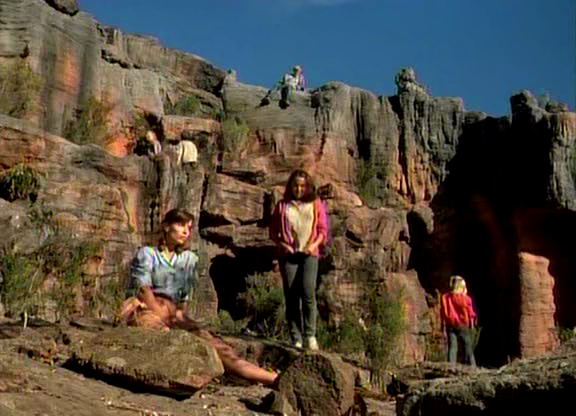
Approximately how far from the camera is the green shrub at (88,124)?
70.7 ft

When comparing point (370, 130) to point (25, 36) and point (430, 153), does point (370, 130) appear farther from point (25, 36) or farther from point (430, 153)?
point (25, 36)

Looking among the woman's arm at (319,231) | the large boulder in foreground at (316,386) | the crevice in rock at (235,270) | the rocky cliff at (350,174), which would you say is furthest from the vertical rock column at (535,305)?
the large boulder in foreground at (316,386)

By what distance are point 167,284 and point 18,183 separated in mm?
11388

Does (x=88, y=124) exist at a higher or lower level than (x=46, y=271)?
higher

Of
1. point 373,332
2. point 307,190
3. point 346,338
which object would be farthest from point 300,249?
point 346,338

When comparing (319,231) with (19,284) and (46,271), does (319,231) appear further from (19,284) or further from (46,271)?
(46,271)

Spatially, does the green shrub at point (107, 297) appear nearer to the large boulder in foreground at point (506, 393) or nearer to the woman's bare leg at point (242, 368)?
Result: the woman's bare leg at point (242, 368)

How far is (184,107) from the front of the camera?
26.8 metres

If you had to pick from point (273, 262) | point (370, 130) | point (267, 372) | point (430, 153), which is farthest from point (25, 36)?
point (267, 372)

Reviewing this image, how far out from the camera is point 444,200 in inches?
1134

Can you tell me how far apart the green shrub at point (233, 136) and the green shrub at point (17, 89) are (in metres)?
6.54

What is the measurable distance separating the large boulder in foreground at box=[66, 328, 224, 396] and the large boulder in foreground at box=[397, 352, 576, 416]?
1.99m

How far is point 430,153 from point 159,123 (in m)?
9.31

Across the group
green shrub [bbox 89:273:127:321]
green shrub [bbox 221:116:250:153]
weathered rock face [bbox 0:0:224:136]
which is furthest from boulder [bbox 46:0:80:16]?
green shrub [bbox 89:273:127:321]
